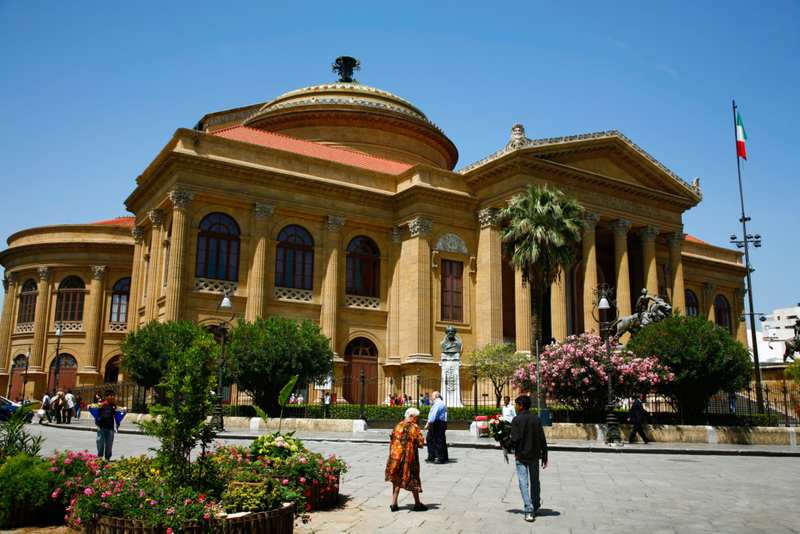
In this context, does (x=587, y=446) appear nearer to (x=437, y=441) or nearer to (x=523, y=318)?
(x=437, y=441)

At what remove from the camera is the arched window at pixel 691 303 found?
5119cm

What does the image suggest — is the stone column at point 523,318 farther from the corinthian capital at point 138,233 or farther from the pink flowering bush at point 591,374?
the corinthian capital at point 138,233

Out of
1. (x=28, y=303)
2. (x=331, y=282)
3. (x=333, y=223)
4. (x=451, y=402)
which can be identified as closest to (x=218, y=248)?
(x=331, y=282)

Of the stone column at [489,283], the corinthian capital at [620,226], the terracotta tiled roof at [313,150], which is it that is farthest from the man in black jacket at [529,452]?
the corinthian capital at [620,226]

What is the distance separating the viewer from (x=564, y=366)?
77.0 feet

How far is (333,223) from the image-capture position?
35844mm

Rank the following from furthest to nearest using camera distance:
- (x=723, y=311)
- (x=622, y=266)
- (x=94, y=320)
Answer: (x=723, y=311), (x=94, y=320), (x=622, y=266)

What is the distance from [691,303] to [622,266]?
17123 mm

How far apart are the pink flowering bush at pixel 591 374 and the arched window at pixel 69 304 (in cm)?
3061

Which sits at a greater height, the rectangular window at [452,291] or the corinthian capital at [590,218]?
the corinthian capital at [590,218]

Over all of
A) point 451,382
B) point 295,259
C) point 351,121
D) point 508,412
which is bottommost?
point 508,412

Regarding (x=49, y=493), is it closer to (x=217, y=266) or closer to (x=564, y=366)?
(x=564, y=366)

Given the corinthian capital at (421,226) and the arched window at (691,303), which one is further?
the arched window at (691,303)

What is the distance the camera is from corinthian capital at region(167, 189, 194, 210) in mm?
31609
